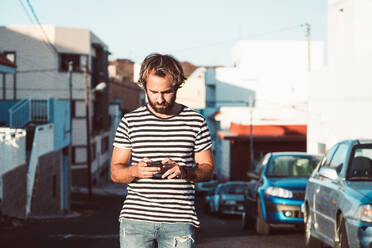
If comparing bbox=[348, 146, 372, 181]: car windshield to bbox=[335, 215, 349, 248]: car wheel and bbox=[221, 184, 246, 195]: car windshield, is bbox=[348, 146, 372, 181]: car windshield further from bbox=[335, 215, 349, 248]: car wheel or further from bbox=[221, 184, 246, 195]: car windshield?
bbox=[221, 184, 246, 195]: car windshield

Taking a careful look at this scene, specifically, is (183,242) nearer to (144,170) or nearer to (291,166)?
(144,170)

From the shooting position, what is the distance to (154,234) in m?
4.54

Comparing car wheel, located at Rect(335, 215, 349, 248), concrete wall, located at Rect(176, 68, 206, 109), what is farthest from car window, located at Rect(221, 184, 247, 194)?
concrete wall, located at Rect(176, 68, 206, 109)

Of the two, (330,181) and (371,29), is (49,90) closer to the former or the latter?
(371,29)

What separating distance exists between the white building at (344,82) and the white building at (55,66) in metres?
25.7

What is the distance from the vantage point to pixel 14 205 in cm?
2166

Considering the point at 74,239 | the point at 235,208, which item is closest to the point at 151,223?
the point at 74,239

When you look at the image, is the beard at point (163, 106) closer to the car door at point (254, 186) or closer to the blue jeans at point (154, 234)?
the blue jeans at point (154, 234)

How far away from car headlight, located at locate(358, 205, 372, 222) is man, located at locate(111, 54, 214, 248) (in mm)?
3714

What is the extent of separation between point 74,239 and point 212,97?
6719 cm

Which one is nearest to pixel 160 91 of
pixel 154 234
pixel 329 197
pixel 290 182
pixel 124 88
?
pixel 154 234

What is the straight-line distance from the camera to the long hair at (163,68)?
4.57m

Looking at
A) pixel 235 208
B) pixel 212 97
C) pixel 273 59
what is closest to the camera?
pixel 235 208

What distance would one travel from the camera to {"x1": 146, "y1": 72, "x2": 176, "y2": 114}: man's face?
4539 millimetres
